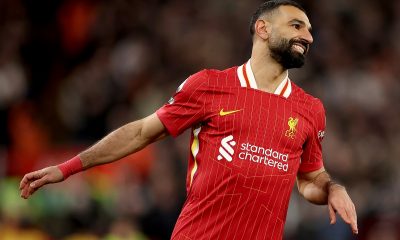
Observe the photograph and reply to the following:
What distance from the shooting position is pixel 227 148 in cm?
653

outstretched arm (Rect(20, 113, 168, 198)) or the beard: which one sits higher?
the beard

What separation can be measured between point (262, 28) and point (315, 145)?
0.82m

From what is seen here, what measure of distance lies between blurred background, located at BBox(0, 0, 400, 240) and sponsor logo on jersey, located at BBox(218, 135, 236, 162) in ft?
14.7

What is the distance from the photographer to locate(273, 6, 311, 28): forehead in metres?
6.85

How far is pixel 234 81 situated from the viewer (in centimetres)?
673

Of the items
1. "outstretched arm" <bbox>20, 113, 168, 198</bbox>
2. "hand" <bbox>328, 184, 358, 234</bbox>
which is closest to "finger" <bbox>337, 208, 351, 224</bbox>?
"hand" <bbox>328, 184, 358, 234</bbox>

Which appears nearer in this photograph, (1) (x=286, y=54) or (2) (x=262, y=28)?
(1) (x=286, y=54)

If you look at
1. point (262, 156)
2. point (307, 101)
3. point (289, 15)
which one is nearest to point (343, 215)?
point (262, 156)

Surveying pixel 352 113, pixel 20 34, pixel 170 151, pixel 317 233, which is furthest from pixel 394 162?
pixel 20 34

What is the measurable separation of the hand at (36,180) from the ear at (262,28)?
5.08ft

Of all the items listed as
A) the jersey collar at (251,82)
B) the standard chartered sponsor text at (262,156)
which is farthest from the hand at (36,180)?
the jersey collar at (251,82)

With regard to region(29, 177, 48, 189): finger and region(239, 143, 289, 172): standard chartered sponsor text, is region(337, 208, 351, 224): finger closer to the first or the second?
region(239, 143, 289, 172): standard chartered sponsor text

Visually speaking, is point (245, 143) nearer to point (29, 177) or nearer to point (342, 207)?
point (342, 207)

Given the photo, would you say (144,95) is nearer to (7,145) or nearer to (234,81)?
(7,145)
